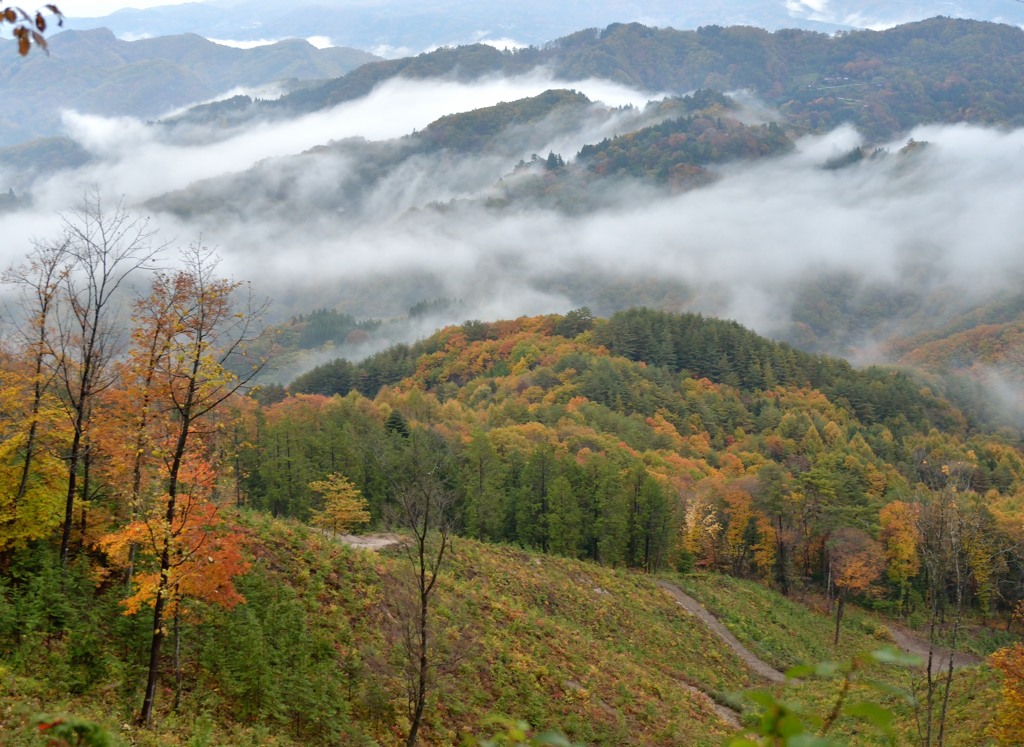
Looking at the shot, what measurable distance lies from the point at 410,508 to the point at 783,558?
51.8m

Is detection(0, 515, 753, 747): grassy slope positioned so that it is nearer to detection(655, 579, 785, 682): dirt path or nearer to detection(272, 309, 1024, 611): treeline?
detection(655, 579, 785, 682): dirt path

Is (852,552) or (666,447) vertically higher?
(666,447)

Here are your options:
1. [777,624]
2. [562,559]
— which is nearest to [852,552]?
[777,624]

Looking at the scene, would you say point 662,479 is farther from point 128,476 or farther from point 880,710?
point 880,710

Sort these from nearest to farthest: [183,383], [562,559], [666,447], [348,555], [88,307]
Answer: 1. [183,383]
2. [88,307]
3. [348,555]
4. [562,559]
5. [666,447]

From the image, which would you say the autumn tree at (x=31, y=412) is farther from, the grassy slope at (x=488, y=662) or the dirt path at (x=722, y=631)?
the dirt path at (x=722, y=631)

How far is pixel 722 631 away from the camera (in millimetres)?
41906

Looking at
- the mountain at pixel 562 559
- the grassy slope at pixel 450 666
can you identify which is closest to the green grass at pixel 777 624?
the mountain at pixel 562 559

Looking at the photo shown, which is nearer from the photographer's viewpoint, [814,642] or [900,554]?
[814,642]

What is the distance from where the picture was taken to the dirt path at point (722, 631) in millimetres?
38469

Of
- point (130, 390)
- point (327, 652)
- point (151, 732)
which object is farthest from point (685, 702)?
point (130, 390)

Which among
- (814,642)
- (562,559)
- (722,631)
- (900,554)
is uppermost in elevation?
(562,559)

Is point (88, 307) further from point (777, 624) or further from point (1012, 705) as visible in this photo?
point (777, 624)

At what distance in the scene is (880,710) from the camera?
2797mm
